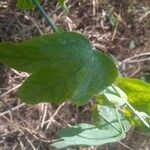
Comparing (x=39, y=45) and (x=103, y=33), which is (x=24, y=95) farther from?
(x=103, y=33)

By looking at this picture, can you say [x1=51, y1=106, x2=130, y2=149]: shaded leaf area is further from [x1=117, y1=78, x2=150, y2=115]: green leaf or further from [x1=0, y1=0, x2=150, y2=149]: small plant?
[x1=0, y1=0, x2=150, y2=149]: small plant

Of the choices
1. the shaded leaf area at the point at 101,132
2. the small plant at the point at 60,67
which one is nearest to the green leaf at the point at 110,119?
the shaded leaf area at the point at 101,132

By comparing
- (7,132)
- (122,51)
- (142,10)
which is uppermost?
(142,10)

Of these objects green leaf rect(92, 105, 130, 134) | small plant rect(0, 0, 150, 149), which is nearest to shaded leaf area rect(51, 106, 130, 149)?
green leaf rect(92, 105, 130, 134)

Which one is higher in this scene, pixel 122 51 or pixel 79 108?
pixel 122 51

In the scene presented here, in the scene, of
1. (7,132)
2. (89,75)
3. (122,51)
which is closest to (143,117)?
(89,75)
